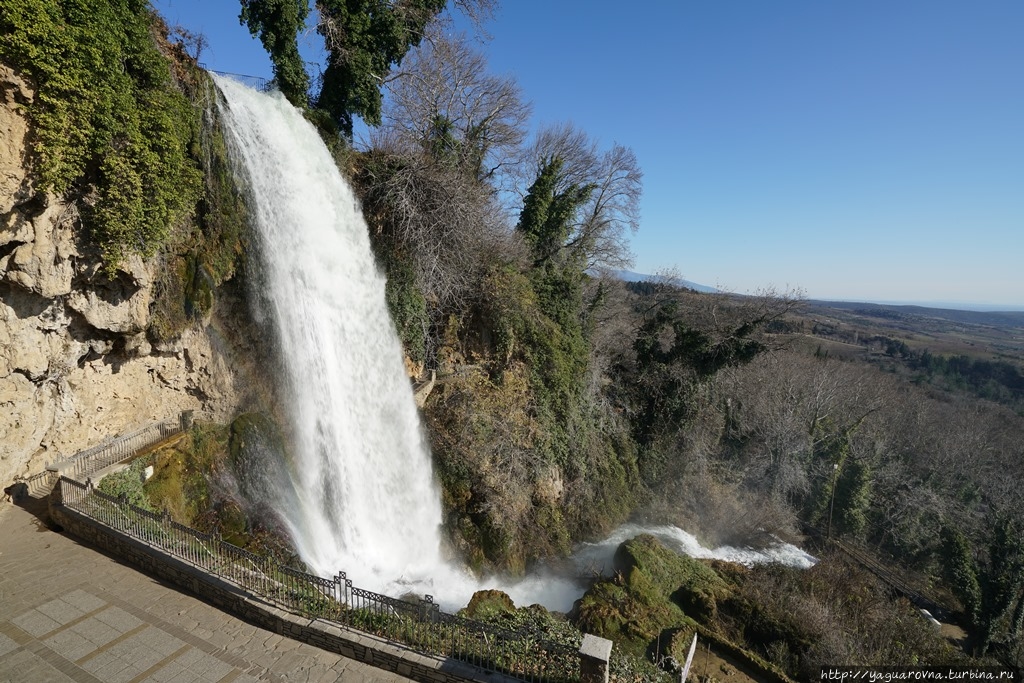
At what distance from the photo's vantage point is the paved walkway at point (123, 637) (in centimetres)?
605

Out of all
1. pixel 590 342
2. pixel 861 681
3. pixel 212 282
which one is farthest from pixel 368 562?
pixel 590 342

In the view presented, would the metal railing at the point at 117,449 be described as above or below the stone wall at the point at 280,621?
above

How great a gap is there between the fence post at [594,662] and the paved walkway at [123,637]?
2.55 meters

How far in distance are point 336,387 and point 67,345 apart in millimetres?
5207

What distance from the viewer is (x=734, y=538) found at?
19.4m

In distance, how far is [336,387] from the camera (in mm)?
11953

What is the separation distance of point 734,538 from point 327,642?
17689mm

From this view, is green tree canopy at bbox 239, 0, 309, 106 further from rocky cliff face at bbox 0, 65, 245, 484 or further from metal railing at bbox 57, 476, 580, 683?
metal railing at bbox 57, 476, 580, 683

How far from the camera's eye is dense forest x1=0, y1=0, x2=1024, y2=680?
9.31 m

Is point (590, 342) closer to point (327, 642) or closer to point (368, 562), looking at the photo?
point (368, 562)

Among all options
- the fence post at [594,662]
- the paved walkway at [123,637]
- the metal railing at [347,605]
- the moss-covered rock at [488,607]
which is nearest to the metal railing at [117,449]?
the metal railing at [347,605]

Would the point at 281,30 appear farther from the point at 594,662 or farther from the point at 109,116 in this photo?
the point at 594,662

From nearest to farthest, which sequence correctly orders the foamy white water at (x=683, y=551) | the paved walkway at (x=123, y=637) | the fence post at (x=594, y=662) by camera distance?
the fence post at (x=594, y=662)
the paved walkway at (x=123, y=637)
the foamy white water at (x=683, y=551)

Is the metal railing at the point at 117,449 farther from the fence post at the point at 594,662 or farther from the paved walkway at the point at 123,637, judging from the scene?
the fence post at the point at 594,662
